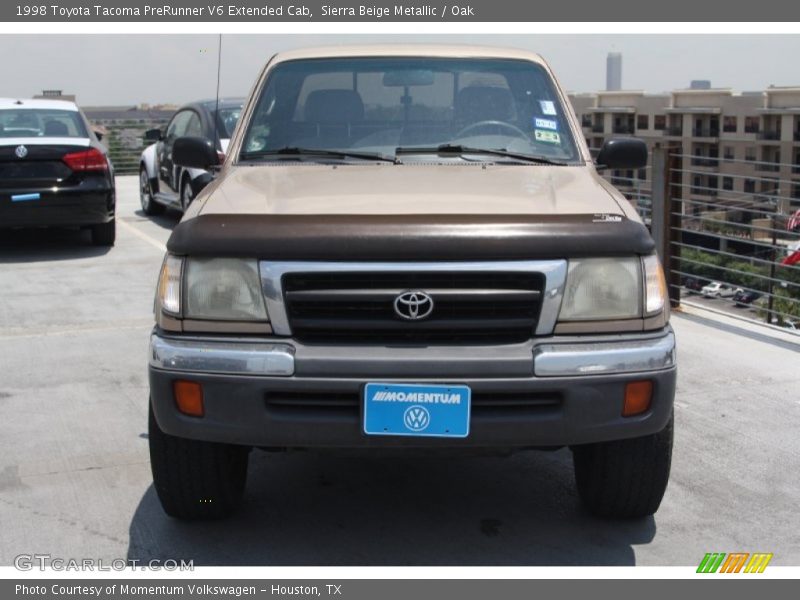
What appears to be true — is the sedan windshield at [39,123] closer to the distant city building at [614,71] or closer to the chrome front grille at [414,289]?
the chrome front grille at [414,289]

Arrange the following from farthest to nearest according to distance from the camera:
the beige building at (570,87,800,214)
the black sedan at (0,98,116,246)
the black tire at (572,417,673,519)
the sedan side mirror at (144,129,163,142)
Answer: the beige building at (570,87,800,214) → the sedan side mirror at (144,129,163,142) → the black sedan at (0,98,116,246) → the black tire at (572,417,673,519)

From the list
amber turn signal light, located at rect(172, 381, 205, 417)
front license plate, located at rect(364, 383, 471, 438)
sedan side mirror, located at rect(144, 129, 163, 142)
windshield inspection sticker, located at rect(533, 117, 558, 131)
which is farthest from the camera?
sedan side mirror, located at rect(144, 129, 163, 142)

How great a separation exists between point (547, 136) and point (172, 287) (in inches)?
78.8

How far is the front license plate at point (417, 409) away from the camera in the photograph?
346 centimetres

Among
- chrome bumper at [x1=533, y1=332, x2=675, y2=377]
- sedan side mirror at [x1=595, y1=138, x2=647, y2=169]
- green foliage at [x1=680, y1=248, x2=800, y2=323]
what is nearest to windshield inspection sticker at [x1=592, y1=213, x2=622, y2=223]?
chrome bumper at [x1=533, y1=332, x2=675, y2=377]

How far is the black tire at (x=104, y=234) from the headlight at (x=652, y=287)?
843 cm

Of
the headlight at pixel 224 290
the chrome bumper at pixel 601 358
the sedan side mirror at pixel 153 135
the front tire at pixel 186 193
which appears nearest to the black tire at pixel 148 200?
the sedan side mirror at pixel 153 135

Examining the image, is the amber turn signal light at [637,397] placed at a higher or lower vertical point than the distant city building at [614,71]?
lower

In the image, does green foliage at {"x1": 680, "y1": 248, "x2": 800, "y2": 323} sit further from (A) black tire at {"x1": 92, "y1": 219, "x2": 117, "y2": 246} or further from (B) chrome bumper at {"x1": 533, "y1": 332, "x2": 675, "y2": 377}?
(A) black tire at {"x1": 92, "y1": 219, "x2": 117, "y2": 246}

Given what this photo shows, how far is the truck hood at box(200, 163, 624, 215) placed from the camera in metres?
3.81
